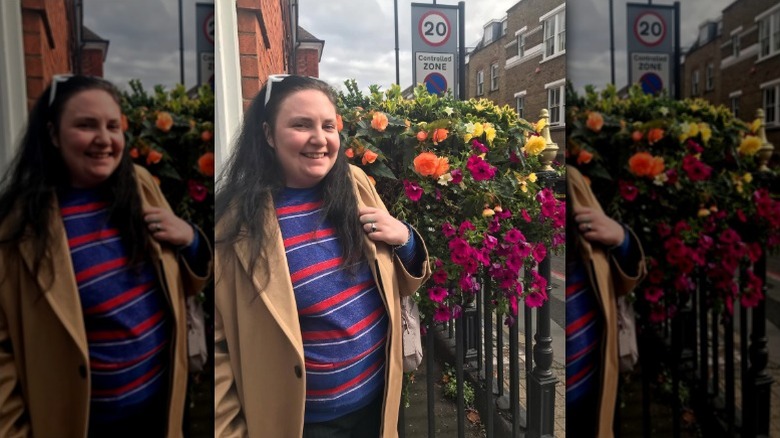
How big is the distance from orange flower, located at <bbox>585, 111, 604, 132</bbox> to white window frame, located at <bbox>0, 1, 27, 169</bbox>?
1.59 m

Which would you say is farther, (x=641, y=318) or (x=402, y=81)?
(x=402, y=81)

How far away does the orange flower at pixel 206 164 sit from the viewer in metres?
1.53

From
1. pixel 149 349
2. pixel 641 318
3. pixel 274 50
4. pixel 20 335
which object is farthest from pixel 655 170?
pixel 20 335

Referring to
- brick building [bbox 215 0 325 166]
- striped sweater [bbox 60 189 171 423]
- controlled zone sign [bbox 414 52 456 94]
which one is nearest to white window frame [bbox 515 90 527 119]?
controlled zone sign [bbox 414 52 456 94]

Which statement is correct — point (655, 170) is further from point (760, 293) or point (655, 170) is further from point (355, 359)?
point (355, 359)

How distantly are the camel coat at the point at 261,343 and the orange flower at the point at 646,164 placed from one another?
0.83 m

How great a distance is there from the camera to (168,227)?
4.85 ft

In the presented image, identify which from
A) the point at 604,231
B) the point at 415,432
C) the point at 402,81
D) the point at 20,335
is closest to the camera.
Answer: the point at 20,335

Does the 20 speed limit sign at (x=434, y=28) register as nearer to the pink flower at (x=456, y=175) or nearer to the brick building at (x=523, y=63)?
the brick building at (x=523, y=63)

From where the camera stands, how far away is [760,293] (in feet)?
4.98

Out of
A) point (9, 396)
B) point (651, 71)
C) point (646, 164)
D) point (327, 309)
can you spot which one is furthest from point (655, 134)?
point (9, 396)

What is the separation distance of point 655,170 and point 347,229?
95 cm

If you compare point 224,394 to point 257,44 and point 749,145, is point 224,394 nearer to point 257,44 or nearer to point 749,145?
point 257,44

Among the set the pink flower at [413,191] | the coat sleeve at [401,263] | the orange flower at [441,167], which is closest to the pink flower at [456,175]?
the orange flower at [441,167]
